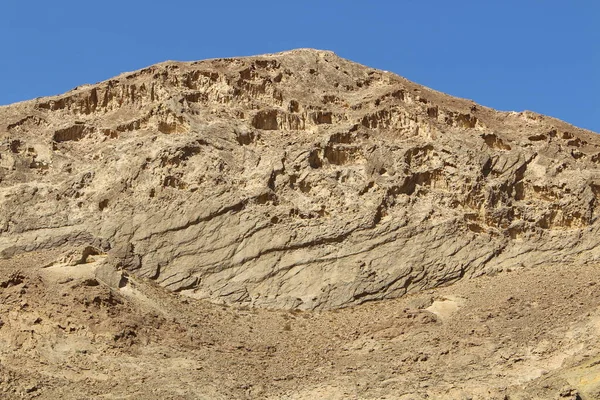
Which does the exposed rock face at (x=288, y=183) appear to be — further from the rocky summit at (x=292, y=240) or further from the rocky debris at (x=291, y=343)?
the rocky debris at (x=291, y=343)

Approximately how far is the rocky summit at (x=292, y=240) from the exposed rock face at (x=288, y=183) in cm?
7

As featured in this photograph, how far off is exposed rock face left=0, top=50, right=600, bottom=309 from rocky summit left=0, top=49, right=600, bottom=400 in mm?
67

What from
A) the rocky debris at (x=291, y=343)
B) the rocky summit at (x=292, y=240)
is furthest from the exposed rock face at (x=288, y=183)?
the rocky debris at (x=291, y=343)

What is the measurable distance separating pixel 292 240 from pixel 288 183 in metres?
2.31

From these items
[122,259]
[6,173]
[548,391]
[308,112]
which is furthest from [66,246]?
[548,391]

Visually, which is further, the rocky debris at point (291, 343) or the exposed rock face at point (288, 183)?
the exposed rock face at point (288, 183)

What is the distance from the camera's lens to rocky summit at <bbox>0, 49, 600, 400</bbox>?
22078 millimetres

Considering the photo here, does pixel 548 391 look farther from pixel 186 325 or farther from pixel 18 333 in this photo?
pixel 18 333

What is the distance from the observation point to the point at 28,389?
67.4ft

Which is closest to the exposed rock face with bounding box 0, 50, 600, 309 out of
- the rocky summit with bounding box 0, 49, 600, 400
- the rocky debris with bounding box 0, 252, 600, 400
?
the rocky summit with bounding box 0, 49, 600, 400

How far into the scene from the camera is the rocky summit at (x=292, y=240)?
72.4 ft

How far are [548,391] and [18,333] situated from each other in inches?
475

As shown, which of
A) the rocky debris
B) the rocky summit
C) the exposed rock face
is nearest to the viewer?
the rocky debris

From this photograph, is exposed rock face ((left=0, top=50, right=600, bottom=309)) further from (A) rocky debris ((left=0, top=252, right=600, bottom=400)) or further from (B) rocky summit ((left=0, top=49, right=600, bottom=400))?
(A) rocky debris ((left=0, top=252, right=600, bottom=400))
